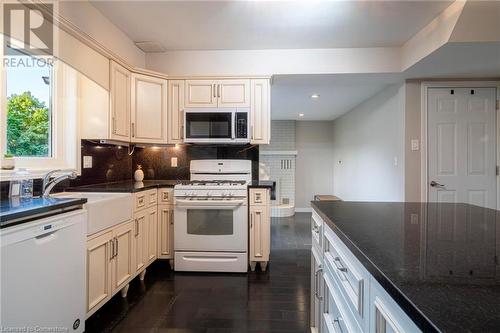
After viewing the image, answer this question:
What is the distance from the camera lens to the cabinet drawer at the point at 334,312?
3.15 feet

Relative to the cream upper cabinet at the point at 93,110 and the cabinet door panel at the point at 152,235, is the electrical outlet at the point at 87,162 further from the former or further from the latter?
the cabinet door panel at the point at 152,235

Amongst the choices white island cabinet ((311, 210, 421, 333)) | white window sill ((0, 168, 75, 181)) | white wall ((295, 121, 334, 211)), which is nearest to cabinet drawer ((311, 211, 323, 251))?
white island cabinet ((311, 210, 421, 333))

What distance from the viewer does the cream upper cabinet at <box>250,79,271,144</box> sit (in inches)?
123

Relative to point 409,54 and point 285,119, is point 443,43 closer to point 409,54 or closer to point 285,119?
point 409,54

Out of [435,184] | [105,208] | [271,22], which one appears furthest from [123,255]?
[435,184]

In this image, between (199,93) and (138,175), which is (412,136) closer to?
(199,93)

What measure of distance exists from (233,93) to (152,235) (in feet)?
5.69

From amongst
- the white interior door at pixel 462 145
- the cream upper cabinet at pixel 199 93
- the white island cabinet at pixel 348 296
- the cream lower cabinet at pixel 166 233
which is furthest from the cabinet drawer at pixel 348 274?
the white interior door at pixel 462 145

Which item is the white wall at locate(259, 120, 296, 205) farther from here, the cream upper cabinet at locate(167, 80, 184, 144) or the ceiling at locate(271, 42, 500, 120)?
the cream upper cabinet at locate(167, 80, 184, 144)

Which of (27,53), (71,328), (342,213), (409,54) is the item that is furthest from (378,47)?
(71,328)

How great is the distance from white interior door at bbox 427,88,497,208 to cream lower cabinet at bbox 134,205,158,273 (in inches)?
125

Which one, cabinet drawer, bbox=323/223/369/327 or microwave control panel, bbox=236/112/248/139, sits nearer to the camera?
cabinet drawer, bbox=323/223/369/327

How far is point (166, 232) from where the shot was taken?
296cm

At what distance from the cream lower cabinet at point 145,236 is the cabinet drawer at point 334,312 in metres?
1.78
